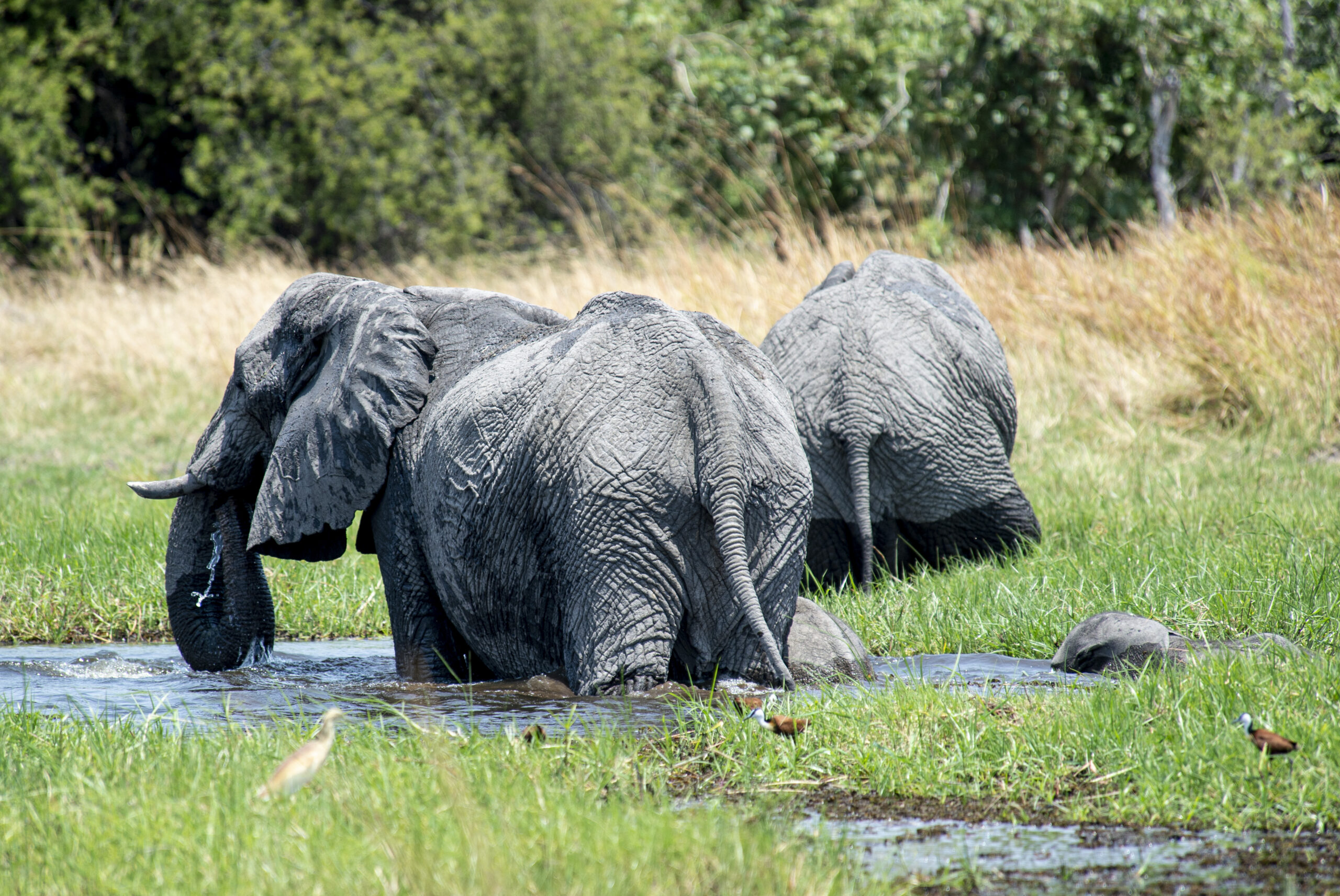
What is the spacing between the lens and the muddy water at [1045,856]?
9.29 ft

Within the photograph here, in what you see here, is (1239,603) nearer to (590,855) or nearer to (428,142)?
(590,855)

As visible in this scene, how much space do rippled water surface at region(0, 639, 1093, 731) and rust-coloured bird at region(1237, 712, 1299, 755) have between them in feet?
2.63

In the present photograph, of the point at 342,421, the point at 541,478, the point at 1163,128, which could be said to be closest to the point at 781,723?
the point at 541,478

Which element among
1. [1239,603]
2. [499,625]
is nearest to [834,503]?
[1239,603]

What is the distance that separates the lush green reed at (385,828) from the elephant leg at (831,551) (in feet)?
8.92

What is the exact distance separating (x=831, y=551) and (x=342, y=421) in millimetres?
2339

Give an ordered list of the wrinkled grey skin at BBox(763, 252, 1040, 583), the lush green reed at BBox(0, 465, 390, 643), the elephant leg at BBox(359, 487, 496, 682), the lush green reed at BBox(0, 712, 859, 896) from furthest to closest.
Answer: the lush green reed at BBox(0, 465, 390, 643), the wrinkled grey skin at BBox(763, 252, 1040, 583), the elephant leg at BBox(359, 487, 496, 682), the lush green reed at BBox(0, 712, 859, 896)

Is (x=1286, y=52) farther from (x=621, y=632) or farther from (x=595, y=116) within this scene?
(x=621, y=632)

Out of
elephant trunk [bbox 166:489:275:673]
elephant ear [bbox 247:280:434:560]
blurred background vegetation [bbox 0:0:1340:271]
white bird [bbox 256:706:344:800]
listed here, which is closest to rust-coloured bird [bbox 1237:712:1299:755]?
white bird [bbox 256:706:344:800]

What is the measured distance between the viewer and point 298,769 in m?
3.03

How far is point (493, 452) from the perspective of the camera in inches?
166

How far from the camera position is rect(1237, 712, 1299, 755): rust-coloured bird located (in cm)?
331

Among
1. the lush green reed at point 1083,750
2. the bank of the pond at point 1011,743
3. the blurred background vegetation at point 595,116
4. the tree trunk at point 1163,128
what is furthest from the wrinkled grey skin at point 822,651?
the tree trunk at point 1163,128

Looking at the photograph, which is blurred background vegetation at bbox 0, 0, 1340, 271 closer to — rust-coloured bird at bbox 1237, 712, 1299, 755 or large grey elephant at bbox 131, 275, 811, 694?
large grey elephant at bbox 131, 275, 811, 694
